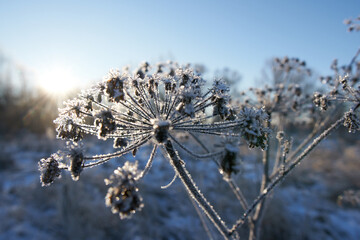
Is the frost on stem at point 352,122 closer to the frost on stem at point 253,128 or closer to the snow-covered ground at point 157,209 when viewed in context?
the frost on stem at point 253,128

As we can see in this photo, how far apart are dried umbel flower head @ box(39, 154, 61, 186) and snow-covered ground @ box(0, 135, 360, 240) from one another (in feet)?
17.2

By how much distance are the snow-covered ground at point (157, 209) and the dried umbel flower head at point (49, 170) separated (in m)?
5.24

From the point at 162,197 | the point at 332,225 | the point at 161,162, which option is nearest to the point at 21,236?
the point at 162,197

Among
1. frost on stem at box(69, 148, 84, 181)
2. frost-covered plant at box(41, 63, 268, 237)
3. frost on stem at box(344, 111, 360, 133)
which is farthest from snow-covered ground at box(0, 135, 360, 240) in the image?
frost on stem at box(344, 111, 360, 133)

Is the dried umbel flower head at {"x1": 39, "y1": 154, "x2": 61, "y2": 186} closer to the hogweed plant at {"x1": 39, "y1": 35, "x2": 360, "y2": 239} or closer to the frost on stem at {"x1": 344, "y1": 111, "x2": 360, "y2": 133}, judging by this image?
the hogweed plant at {"x1": 39, "y1": 35, "x2": 360, "y2": 239}

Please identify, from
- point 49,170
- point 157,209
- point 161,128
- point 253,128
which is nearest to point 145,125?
point 161,128

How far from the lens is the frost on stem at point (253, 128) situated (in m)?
2.59

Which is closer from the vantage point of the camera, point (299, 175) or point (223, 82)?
point (223, 82)

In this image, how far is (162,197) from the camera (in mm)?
14164

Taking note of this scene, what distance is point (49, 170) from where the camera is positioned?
2.67 metres

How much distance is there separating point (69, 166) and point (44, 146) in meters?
25.6

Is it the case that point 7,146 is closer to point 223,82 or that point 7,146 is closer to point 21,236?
point 21,236

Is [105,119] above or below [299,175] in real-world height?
above

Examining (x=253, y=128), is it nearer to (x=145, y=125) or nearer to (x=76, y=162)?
(x=145, y=125)
